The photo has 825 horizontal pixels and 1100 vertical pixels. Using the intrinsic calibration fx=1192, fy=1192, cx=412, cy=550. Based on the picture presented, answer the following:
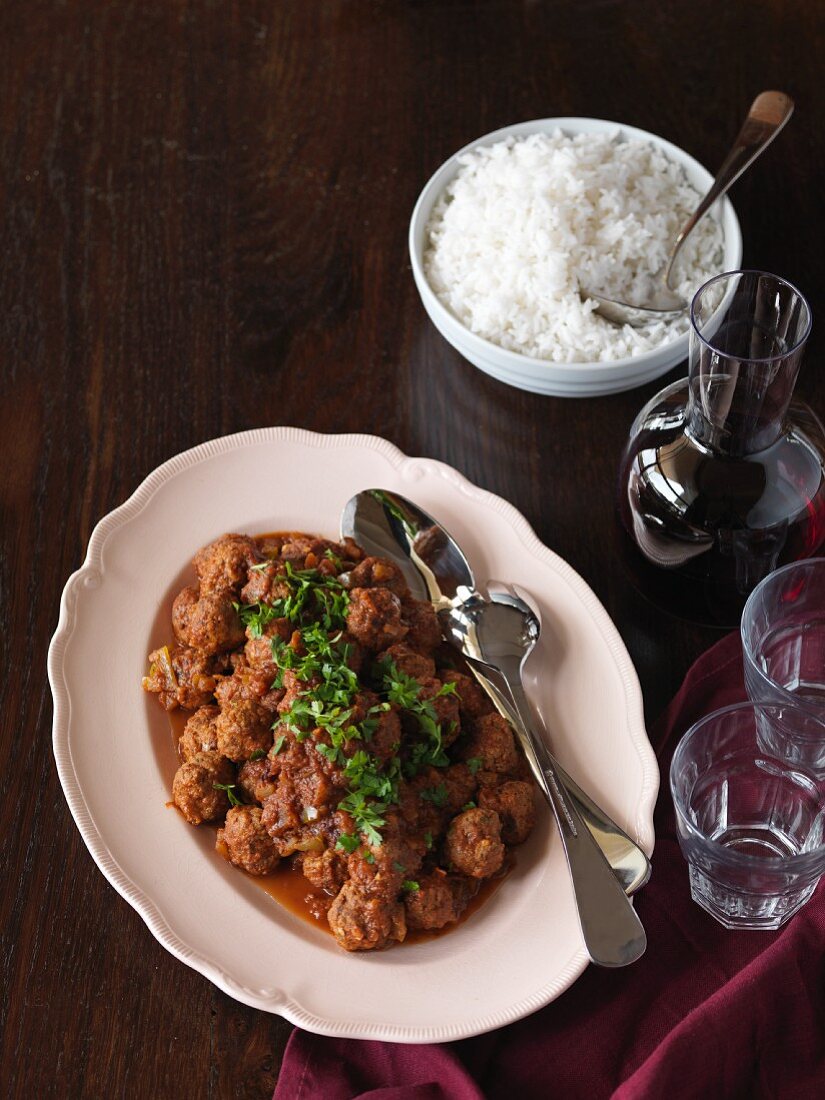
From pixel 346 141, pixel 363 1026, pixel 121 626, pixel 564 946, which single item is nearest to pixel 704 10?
pixel 346 141

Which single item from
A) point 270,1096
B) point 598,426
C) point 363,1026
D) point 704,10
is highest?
point 704,10

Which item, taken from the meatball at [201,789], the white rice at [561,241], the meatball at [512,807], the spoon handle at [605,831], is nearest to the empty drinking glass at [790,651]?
the spoon handle at [605,831]

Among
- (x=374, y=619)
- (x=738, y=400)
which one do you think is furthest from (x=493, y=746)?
(x=738, y=400)

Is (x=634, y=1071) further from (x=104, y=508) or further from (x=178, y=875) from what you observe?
(x=104, y=508)

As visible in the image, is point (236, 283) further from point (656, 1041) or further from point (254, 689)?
point (656, 1041)

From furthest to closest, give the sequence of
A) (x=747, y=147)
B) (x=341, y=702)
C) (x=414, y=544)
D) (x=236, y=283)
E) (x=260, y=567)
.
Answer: (x=236, y=283)
(x=747, y=147)
(x=414, y=544)
(x=260, y=567)
(x=341, y=702)

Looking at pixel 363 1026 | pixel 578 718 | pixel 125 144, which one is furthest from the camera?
pixel 125 144
